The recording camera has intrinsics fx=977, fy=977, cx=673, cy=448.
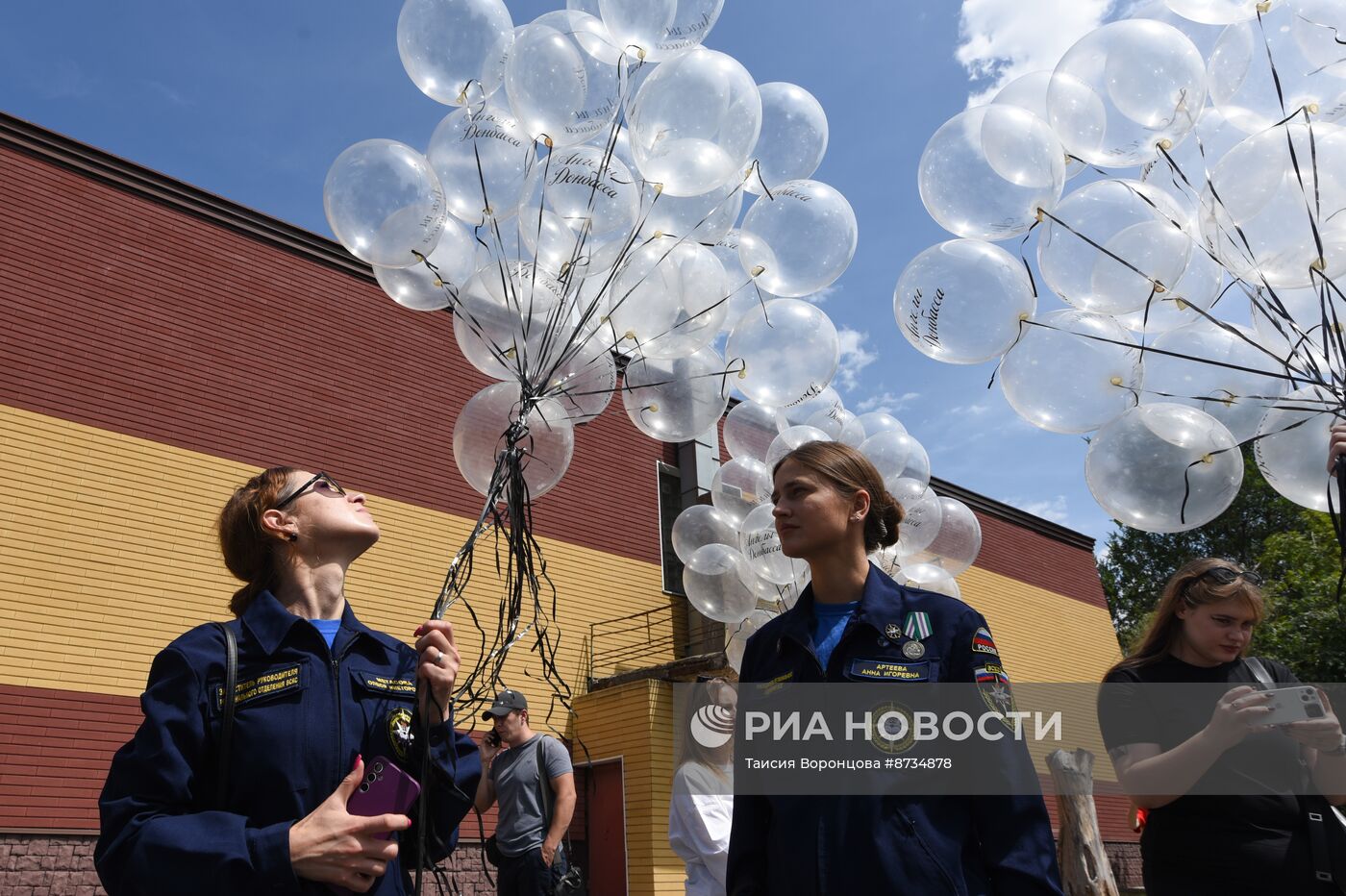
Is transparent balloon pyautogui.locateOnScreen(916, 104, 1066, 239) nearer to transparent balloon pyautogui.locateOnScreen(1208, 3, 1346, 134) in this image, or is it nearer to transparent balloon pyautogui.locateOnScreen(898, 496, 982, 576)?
transparent balloon pyautogui.locateOnScreen(1208, 3, 1346, 134)

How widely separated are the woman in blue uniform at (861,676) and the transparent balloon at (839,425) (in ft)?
9.61

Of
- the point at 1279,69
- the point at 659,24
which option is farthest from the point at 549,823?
the point at 1279,69

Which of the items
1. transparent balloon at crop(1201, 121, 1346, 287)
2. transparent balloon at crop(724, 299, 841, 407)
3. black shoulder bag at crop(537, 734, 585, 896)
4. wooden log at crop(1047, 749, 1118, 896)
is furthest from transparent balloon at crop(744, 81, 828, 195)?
wooden log at crop(1047, 749, 1118, 896)

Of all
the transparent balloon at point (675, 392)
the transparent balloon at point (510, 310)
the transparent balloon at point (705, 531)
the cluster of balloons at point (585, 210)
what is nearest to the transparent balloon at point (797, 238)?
the cluster of balloons at point (585, 210)

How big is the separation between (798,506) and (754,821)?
2.67ft

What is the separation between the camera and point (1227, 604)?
307 centimetres

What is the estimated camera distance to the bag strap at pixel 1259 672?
308cm

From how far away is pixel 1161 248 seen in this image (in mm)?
3934

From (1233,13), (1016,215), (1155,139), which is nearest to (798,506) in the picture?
(1016,215)

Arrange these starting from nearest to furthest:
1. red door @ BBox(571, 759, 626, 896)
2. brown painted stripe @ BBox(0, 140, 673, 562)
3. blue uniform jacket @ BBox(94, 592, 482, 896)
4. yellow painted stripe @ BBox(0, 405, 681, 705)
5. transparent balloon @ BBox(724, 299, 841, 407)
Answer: blue uniform jacket @ BBox(94, 592, 482, 896)
transparent balloon @ BBox(724, 299, 841, 407)
yellow painted stripe @ BBox(0, 405, 681, 705)
brown painted stripe @ BBox(0, 140, 673, 562)
red door @ BBox(571, 759, 626, 896)

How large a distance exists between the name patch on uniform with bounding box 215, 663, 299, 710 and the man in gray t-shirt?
3.16 metres

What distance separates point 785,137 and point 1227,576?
2.87 metres

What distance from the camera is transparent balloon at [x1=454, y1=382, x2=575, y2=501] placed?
4.45 metres

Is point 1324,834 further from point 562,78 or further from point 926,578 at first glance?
point 562,78
